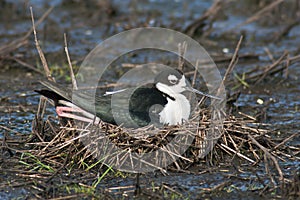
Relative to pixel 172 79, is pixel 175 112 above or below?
below

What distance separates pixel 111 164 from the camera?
5270 millimetres

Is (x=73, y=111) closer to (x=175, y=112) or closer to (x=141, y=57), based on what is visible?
(x=175, y=112)

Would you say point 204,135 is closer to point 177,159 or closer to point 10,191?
point 177,159

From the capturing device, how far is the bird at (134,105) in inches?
217

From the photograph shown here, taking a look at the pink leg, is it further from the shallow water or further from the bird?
the shallow water

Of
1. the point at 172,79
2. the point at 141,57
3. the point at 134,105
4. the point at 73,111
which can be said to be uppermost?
the point at 141,57

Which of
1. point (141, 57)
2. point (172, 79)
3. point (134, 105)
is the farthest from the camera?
point (141, 57)

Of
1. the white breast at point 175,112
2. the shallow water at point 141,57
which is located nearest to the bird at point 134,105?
the white breast at point 175,112

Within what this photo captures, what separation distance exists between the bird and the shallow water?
1.85ft

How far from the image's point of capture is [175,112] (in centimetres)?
559

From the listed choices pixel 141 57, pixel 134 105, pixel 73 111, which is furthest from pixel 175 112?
pixel 141 57

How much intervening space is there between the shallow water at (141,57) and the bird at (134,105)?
56cm

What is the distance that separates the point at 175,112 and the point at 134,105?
35cm

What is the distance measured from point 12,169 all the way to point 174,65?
3.93m
